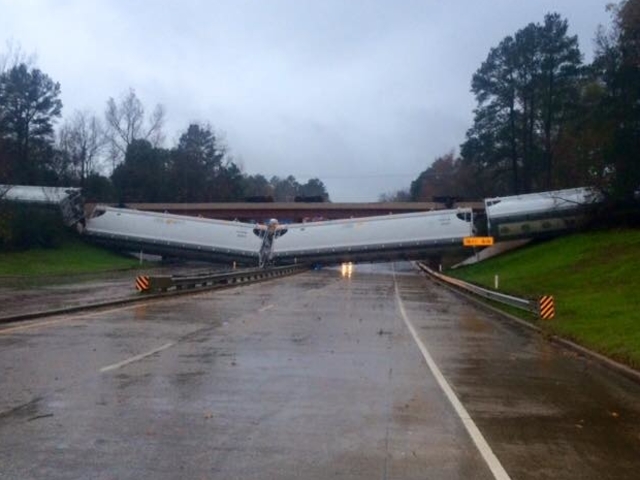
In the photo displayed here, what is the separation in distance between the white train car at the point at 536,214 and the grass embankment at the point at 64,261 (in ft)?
96.7

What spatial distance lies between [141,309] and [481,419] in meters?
19.1

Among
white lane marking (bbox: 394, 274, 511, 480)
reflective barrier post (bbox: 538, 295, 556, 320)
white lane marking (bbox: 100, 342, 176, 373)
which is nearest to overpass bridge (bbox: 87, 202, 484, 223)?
reflective barrier post (bbox: 538, 295, 556, 320)

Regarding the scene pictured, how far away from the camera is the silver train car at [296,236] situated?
72.9 m

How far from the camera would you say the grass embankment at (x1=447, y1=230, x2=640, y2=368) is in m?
21.0

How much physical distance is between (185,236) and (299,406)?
6547 centimetres

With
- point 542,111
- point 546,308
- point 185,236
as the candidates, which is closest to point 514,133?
point 542,111

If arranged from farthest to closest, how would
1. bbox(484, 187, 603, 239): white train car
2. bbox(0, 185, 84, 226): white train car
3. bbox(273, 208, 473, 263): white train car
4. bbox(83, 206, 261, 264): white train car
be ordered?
bbox(0, 185, 84, 226): white train car
bbox(83, 206, 261, 264): white train car
bbox(273, 208, 473, 263): white train car
bbox(484, 187, 603, 239): white train car

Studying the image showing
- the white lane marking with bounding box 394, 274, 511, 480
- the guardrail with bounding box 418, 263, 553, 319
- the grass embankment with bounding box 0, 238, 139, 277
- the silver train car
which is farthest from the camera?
the silver train car

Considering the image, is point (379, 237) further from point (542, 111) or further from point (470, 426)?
point (470, 426)

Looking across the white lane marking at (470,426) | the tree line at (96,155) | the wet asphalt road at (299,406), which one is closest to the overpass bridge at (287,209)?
the tree line at (96,155)

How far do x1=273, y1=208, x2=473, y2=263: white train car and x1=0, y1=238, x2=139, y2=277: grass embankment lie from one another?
46.3ft

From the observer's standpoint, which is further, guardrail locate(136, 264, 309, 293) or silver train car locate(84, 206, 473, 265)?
silver train car locate(84, 206, 473, 265)

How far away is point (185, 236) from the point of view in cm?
7600

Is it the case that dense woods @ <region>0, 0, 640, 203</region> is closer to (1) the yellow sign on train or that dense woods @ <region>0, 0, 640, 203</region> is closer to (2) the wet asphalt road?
(1) the yellow sign on train
